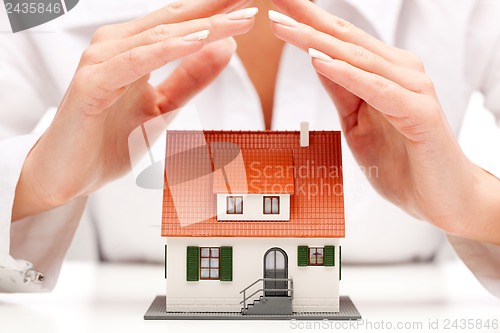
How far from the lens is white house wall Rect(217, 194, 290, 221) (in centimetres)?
149

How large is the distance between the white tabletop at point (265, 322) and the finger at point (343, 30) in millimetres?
482

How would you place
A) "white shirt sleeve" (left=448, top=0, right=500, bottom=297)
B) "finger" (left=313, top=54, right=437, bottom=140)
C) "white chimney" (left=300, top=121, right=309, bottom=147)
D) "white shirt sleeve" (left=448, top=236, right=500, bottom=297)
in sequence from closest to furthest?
1. "finger" (left=313, top=54, right=437, bottom=140)
2. "white chimney" (left=300, top=121, right=309, bottom=147)
3. "white shirt sleeve" (left=448, top=236, right=500, bottom=297)
4. "white shirt sleeve" (left=448, top=0, right=500, bottom=297)

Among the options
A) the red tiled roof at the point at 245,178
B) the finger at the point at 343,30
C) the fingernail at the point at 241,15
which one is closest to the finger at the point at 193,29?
the fingernail at the point at 241,15

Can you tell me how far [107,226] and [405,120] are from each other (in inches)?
45.3

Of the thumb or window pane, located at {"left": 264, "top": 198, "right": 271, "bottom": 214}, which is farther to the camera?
the thumb

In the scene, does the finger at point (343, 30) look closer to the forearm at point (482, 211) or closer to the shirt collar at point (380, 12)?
the forearm at point (482, 211)

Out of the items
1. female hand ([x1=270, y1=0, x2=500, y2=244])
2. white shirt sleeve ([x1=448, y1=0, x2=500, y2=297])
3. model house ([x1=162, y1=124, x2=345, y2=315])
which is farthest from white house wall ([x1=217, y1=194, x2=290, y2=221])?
white shirt sleeve ([x1=448, y1=0, x2=500, y2=297])

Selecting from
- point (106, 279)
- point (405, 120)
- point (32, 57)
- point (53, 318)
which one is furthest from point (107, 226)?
point (405, 120)

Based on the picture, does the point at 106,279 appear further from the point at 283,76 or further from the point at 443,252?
the point at 443,252

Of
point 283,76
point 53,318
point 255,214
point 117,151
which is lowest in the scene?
point 53,318

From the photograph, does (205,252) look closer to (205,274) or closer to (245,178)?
(205,274)

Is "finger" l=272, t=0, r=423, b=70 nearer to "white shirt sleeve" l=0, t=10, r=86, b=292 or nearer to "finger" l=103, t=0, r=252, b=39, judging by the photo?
"finger" l=103, t=0, r=252, b=39

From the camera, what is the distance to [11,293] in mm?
1719

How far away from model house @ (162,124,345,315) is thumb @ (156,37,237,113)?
26cm
